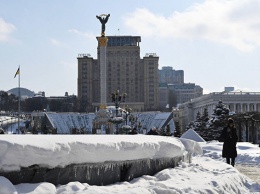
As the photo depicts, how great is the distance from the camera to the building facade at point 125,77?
576 feet

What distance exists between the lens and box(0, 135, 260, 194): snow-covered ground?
600 cm

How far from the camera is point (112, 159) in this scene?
7.64m

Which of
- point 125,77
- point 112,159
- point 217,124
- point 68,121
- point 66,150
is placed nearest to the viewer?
point 66,150

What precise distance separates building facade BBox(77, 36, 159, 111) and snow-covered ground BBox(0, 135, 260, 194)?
538 ft

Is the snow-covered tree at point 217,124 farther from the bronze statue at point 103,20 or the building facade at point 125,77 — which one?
the building facade at point 125,77

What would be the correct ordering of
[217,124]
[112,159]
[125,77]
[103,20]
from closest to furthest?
[112,159] → [217,124] → [103,20] → [125,77]

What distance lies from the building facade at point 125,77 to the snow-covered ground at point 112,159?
16389cm

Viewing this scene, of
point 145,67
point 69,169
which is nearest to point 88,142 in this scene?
point 69,169

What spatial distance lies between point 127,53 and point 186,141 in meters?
167

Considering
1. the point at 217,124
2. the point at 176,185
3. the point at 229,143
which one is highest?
the point at 217,124

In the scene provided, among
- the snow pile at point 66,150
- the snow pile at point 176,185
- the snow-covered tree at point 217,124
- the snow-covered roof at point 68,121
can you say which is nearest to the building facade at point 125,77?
the snow-covered roof at point 68,121

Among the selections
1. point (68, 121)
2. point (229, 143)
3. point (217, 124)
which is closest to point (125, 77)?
point (68, 121)

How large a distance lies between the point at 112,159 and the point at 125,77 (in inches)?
6673

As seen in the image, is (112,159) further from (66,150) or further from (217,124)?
(217,124)
